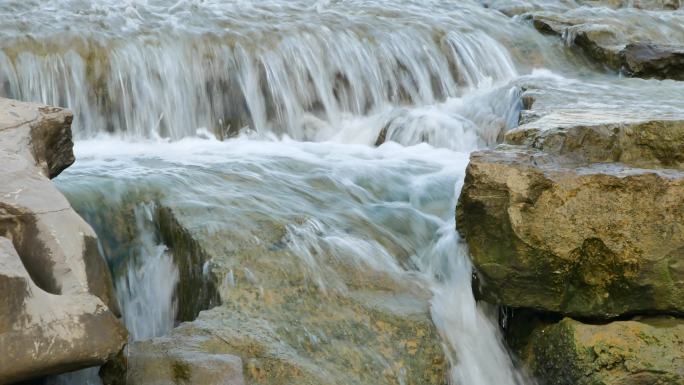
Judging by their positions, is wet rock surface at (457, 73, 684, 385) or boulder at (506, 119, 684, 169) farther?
boulder at (506, 119, 684, 169)

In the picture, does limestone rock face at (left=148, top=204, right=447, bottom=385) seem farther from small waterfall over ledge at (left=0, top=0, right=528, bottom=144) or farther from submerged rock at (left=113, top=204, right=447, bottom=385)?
small waterfall over ledge at (left=0, top=0, right=528, bottom=144)

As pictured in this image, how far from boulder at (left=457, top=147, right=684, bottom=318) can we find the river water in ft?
1.49

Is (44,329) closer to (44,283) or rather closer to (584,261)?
(44,283)

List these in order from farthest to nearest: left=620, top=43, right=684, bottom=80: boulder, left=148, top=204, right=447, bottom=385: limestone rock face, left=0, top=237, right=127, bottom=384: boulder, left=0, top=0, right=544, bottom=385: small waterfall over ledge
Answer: left=620, top=43, right=684, bottom=80: boulder
left=0, top=0, right=544, bottom=385: small waterfall over ledge
left=148, top=204, right=447, bottom=385: limestone rock face
left=0, top=237, right=127, bottom=384: boulder

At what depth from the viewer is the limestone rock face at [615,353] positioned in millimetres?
3990

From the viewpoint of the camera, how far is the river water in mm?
4793

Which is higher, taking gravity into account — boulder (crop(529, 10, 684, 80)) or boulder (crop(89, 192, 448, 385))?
boulder (crop(89, 192, 448, 385))

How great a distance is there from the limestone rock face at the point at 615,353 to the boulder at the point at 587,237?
0.12 metres

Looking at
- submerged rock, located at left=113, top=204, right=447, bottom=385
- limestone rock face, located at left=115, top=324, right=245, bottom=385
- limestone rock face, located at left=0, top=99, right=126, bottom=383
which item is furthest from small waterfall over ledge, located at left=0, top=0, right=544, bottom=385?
limestone rock face, located at left=0, top=99, right=126, bottom=383

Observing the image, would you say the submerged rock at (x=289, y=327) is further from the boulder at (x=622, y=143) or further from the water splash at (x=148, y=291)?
the boulder at (x=622, y=143)

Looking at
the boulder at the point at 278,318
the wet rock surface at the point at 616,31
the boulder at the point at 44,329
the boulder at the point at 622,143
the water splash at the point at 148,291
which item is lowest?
the wet rock surface at the point at 616,31

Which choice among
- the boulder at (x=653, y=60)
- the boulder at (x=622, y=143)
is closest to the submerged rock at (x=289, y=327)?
the boulder at (x=622, y=143)

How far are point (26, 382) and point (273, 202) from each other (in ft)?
7.71

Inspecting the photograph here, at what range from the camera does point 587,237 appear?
4.18 m
